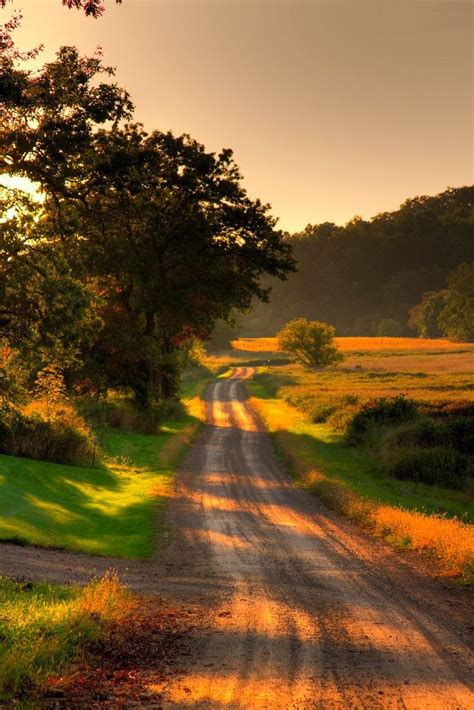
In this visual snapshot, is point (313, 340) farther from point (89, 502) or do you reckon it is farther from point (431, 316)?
point (431, 316)

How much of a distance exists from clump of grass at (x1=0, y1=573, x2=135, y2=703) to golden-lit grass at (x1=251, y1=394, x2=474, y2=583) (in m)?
8.52

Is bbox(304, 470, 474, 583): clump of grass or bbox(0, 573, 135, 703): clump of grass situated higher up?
bbox(0, 573, 135, 703): clump of grass

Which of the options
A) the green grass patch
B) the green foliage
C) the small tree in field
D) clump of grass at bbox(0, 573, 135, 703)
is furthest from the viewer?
the green foliage

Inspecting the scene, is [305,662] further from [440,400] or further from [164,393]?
[164,393]

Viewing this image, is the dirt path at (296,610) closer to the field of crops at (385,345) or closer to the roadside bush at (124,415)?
the roadside bush at (124,415)

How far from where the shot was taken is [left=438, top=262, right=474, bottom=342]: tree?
136 m

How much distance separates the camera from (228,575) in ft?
49.1

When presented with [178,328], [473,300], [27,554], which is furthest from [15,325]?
[473,300]

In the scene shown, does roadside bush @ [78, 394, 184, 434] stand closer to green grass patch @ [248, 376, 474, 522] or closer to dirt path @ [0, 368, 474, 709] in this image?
green grass patch @ [248, 376, 474, 522]

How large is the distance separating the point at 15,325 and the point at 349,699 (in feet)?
61.4

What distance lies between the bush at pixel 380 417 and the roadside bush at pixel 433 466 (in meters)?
6.03

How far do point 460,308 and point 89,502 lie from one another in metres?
A: 129

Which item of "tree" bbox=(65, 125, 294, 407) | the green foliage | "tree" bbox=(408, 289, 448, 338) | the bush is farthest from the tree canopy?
the green foliage

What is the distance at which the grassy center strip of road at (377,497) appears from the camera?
1758cm
